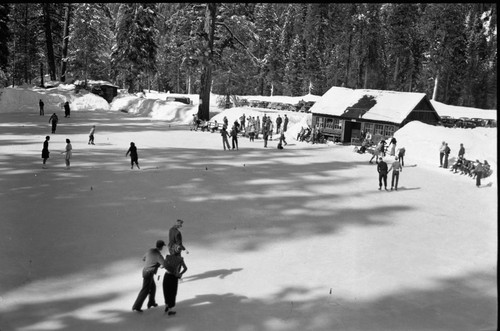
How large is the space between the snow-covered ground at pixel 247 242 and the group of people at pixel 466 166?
1.40ft

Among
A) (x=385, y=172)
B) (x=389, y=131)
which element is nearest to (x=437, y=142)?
(x=389, y=131)

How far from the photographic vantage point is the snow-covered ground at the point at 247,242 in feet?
24.1

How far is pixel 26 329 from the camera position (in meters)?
6.48

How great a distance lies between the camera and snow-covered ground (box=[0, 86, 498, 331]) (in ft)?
24.1

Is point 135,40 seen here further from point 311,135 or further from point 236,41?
point 311,135

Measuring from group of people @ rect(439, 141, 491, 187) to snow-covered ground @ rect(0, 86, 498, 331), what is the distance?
0.43m

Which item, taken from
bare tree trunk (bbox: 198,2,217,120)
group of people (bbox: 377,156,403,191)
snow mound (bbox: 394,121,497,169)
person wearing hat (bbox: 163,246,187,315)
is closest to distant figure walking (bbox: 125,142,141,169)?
group of people (bbox: 377,156,403,191)

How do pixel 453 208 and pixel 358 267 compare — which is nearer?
pixel 358 267

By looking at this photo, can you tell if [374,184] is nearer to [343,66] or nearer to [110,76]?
[343,66]

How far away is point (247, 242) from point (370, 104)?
73.3ft

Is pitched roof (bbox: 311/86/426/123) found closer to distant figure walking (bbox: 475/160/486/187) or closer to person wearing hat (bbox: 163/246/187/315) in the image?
distant figure walking (bbox: 475/160/486/187)

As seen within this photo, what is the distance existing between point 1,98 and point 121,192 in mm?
30412

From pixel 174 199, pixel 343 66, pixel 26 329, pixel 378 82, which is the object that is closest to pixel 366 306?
pixel 26 329

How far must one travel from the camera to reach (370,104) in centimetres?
3039
